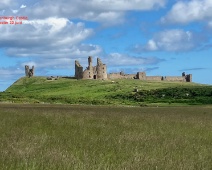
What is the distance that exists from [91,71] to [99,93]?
4612 cm

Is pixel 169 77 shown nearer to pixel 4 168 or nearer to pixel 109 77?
pixel 109 77

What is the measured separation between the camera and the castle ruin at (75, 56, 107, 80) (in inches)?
6093

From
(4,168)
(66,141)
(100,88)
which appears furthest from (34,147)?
(100,88)

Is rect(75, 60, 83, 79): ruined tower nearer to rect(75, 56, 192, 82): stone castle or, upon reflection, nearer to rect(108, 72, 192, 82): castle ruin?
rect(75, 56, 192, 82): stone castle

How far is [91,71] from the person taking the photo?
156625mm

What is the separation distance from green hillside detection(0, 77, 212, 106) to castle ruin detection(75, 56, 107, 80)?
16.1 feet

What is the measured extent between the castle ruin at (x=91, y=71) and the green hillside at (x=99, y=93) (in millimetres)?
4896

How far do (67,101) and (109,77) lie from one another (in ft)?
281

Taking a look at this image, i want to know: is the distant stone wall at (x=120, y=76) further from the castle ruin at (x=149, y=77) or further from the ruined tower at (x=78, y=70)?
the ruined tower at (x=78, y=70)

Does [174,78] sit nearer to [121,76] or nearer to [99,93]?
[121,76]

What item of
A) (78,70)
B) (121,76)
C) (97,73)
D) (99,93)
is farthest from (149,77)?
(99,93)

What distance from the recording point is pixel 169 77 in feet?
586

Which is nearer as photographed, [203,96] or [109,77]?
[203,96]

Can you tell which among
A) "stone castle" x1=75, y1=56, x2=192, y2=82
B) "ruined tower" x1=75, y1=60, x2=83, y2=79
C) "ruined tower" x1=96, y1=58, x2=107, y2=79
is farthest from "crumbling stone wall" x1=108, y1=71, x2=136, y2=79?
"ruined tower" x1=75, y1=60, x2=83, y2=79
